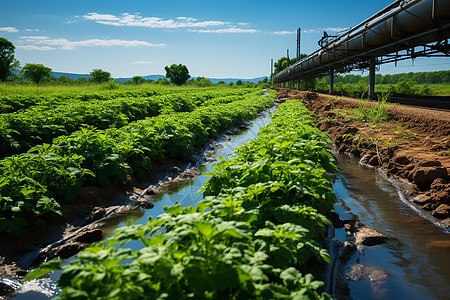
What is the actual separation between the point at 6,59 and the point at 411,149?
280 ft

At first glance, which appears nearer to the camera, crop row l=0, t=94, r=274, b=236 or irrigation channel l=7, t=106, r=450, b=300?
irrigation channel l=7, t=106, r=450, b=300

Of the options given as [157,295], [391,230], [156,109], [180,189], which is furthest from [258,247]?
[156,109]

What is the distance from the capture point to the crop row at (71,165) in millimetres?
3869

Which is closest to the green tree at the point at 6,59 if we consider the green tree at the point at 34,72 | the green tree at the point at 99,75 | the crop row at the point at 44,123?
the green tree at the point at 34,72

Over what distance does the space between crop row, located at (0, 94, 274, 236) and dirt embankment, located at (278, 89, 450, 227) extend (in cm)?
456

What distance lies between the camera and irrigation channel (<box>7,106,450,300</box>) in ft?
10.1

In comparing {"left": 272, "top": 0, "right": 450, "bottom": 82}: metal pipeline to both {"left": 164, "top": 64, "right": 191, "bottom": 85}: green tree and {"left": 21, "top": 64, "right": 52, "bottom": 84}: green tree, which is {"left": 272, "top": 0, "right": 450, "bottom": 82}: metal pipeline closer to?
{"left": 21, "top": 64, "right": 52, "bottom": 84}: green tree

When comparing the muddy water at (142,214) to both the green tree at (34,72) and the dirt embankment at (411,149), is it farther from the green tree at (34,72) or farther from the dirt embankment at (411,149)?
the green tree at (34,72)

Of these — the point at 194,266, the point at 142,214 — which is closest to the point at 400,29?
the point at 142,214

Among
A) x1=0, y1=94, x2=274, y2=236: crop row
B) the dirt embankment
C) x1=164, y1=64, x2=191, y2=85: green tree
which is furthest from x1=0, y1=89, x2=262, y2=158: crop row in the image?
x1=164, y1=64, x2=191, y2=85: green tree

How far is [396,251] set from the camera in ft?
12.5

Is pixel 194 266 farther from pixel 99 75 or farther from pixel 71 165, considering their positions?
pixel 99 75

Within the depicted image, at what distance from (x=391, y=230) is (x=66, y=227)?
4448 mm

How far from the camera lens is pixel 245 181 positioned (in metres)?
3.43
